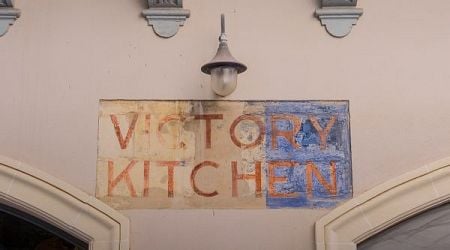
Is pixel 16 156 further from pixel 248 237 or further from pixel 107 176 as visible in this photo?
pixel 248 237

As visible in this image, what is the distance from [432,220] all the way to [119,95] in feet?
8.04

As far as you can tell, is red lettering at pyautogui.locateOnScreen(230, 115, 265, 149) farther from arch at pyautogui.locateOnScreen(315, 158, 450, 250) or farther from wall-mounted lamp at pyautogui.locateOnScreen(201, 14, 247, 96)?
arch at pyautogui.locateOnScreen(315, 158, 450, 250)

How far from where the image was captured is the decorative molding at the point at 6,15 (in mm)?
5324

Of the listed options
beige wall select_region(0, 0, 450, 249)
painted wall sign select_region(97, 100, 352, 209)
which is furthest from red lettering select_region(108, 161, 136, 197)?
beige wall select_region(0, 0, 450, 249)

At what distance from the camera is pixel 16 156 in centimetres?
516

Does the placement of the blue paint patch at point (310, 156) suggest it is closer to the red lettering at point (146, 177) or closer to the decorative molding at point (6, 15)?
the red lettering at point (146, 177)

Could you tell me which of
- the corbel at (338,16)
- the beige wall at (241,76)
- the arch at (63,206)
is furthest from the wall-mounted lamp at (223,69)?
the arch at (63,206)

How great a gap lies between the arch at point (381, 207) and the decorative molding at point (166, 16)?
1802mm

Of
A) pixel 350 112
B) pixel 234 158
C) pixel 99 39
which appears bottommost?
pixel 234 158

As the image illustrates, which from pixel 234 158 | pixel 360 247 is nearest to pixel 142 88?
pixel 234 158

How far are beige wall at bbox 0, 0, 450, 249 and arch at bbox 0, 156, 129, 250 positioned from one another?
92 mm

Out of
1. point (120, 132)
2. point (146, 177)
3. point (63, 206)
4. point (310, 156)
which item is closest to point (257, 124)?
point (310, 156)

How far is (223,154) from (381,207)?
1.19 meters

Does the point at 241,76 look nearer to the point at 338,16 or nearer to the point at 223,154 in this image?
the point at 223,154
